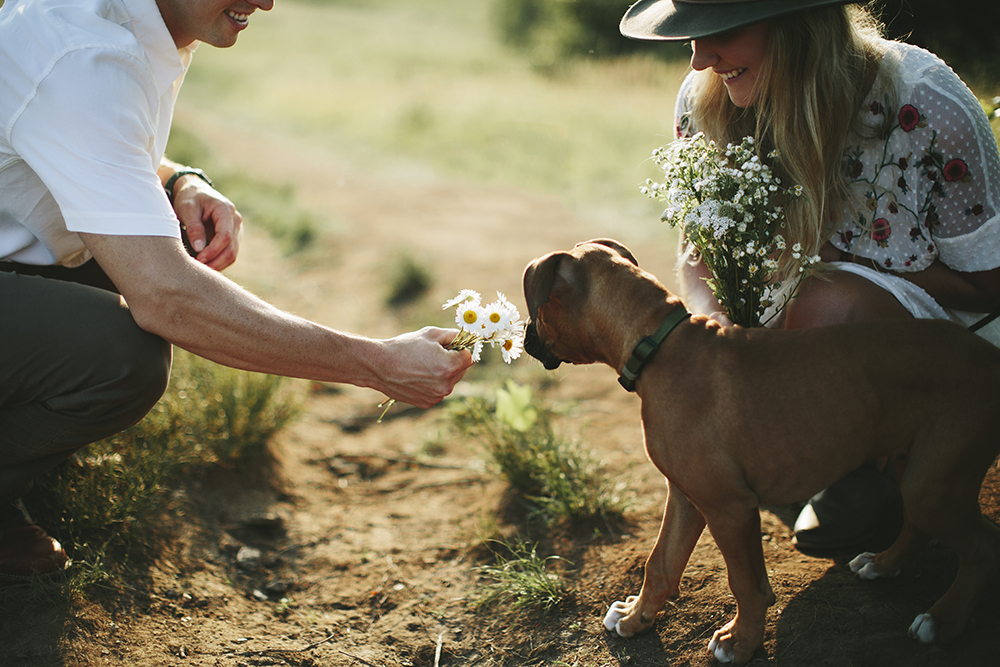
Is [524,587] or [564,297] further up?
[564,297]

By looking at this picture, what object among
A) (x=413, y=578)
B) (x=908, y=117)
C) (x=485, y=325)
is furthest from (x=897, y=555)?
(x=413, y=578)

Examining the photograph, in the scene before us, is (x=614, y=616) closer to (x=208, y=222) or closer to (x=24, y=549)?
(x=24, y=549)

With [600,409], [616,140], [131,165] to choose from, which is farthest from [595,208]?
[131,165]

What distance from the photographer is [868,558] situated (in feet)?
9.60

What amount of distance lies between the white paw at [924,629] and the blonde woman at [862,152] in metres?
0.62

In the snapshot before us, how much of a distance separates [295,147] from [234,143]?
1455mm

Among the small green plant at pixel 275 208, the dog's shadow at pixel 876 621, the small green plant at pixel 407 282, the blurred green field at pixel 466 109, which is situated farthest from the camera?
the blurred green field at pixel 466 109

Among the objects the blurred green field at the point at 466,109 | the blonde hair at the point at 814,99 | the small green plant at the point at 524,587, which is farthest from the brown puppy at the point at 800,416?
the blurred green field at the point at 466,109

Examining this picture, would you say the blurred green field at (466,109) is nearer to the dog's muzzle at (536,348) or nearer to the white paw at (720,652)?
the dog's muzzle at (536,348)

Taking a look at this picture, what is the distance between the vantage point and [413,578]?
11.3ft

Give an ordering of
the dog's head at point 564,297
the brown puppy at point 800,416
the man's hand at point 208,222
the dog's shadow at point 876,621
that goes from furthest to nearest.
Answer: the man's hand at point 208,222, the dog's head at point 564,297, the dog's shadow at point 876,621, the brown puppy at point 800,416

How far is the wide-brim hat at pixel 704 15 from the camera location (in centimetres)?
250

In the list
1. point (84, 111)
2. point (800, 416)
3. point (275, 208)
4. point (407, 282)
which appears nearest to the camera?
point (800, 416)

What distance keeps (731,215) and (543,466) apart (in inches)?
63.3
